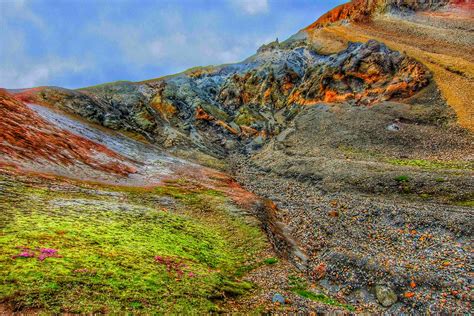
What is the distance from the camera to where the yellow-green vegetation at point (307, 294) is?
650 inches

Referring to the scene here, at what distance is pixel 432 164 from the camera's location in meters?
37.5

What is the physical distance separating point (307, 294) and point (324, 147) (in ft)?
126

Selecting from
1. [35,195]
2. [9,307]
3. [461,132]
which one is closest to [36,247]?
[9,307]

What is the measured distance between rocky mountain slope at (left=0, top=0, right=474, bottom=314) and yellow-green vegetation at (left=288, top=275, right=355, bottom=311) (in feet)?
0.42

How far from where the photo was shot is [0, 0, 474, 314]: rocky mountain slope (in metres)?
19.1

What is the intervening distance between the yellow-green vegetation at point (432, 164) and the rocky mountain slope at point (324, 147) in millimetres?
216

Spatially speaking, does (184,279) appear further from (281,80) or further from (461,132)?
(281,80)

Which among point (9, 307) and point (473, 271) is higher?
point (9, 307)

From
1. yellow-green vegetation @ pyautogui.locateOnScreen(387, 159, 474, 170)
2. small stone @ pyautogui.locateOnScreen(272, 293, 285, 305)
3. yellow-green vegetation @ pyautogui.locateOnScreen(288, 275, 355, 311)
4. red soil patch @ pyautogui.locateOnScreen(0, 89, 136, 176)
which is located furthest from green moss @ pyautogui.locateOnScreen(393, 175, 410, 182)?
red soil patch @ pyautogui.locateOnScreen(0, 89, 136, 176)

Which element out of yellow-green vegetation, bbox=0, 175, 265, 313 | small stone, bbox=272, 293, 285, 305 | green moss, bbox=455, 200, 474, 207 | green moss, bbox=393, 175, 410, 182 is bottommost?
green moss, bbox=455, 200, 474, 207

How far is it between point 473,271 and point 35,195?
99.8 ft

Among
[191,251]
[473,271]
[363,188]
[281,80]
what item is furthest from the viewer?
[281,80]

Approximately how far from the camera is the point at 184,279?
1469 centimetres

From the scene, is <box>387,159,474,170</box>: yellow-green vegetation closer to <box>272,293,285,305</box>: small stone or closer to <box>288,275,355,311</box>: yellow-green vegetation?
<box>288,275,355,311</box>: yellow-green vegetation
